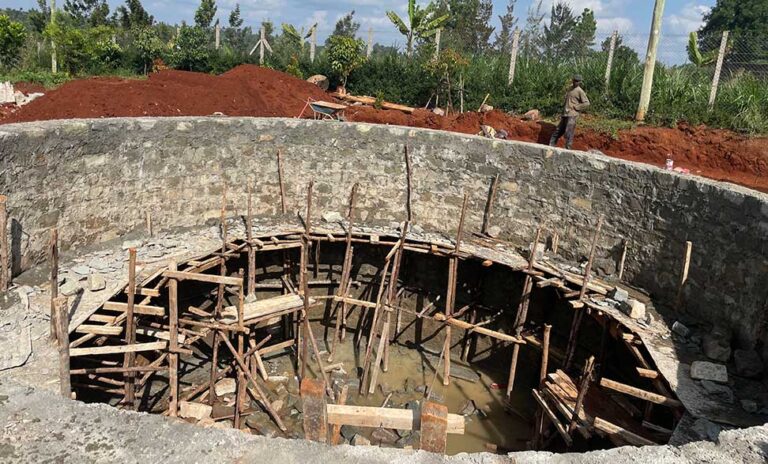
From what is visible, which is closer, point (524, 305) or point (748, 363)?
point (748, 363)

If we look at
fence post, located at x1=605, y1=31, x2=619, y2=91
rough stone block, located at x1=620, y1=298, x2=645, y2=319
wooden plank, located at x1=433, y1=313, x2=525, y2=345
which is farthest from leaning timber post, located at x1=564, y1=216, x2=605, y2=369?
fence post, located at x1=605, y1=31, x2=619, y2=91

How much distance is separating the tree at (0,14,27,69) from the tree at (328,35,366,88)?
11.0m

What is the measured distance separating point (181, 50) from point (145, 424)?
2038 centimetres

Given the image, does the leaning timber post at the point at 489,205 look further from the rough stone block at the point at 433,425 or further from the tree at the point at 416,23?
the tree at the point at 416,23

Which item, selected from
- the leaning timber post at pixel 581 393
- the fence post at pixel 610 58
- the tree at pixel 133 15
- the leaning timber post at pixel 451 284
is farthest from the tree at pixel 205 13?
the leaning timber post at pixel 581 393

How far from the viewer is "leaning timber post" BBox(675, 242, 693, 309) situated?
750cm

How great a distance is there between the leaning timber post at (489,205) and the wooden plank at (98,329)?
227 inches

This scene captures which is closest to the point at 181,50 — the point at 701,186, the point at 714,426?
the point at 701,186

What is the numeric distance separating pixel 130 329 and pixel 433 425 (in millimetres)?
4765

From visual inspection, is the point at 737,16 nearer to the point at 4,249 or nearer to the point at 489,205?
the point at 489,205

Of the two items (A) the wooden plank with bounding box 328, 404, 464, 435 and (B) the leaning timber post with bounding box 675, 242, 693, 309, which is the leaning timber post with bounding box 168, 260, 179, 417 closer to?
(A) the wooden plank with bounding box 328, 404, 464, 435

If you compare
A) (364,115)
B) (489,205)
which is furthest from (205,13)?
(489,205)

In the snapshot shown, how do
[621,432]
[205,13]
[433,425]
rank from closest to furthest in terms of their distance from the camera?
[433,425] → [621,432] → [205,13]

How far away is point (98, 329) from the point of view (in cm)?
651
